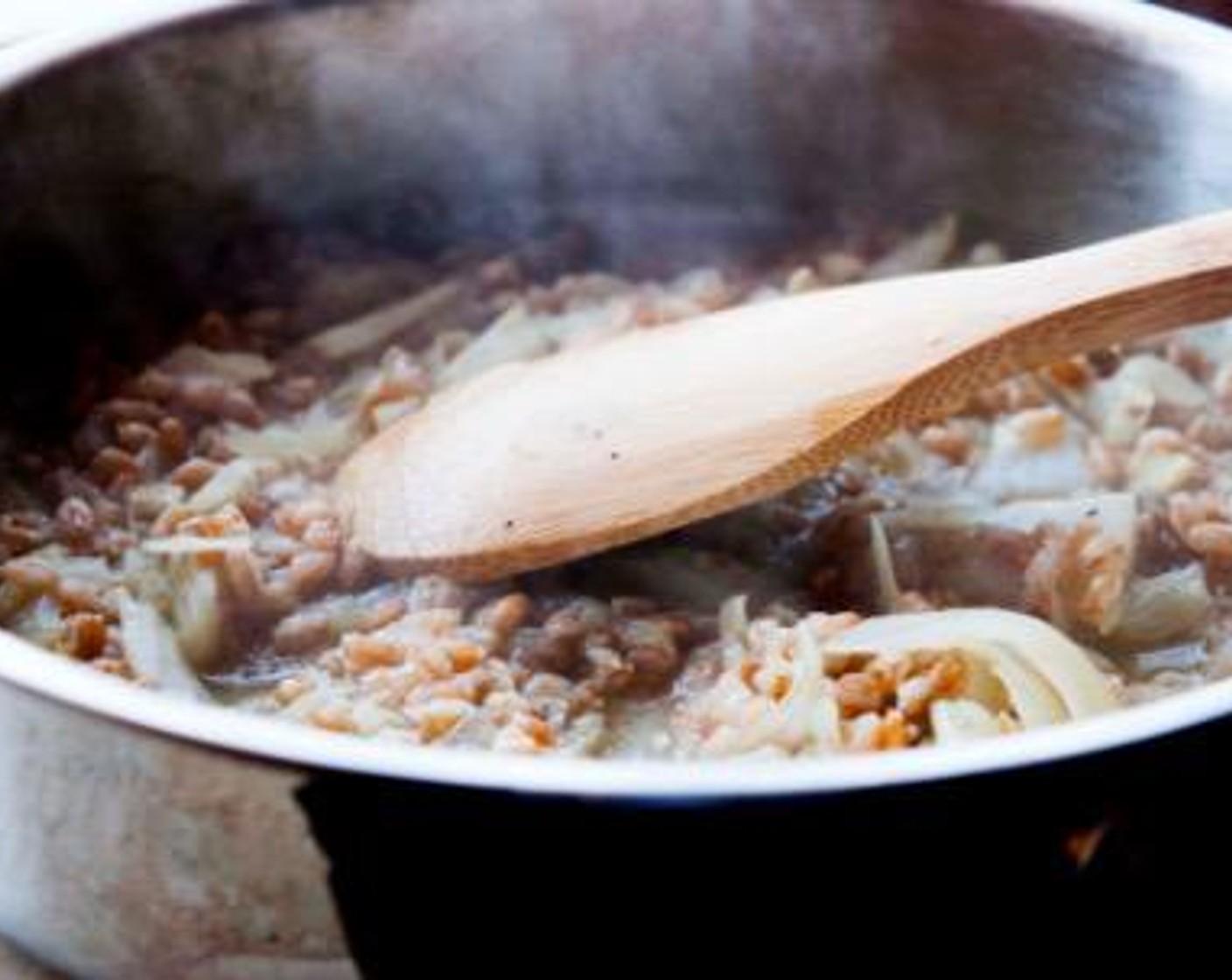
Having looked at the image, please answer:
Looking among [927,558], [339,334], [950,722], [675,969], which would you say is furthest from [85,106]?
[675,969]

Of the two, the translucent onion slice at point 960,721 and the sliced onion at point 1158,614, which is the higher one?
the translucent onion slice at point 960,721

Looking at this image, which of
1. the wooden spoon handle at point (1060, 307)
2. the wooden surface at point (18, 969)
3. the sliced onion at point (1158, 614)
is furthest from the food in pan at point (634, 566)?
the wooden surface at point (18, 969)

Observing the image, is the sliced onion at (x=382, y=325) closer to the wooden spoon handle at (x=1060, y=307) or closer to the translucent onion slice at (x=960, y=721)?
the wooden spoon handle at (x=1060, y=307)

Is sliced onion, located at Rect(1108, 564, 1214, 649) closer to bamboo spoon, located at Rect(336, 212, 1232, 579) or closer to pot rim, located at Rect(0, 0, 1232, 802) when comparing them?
bamboo spoon, located at Rect(336, 212, 1232, 579)

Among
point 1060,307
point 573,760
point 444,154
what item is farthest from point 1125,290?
point 444,154

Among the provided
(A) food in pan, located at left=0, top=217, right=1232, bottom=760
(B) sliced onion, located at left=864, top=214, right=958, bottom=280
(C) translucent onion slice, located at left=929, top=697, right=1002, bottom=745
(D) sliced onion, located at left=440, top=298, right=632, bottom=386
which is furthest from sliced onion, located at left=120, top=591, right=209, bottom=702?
(B) sliced onion, located at left=864, top=214, right=958, bottom=280

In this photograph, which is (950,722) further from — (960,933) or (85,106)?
(85,106)
